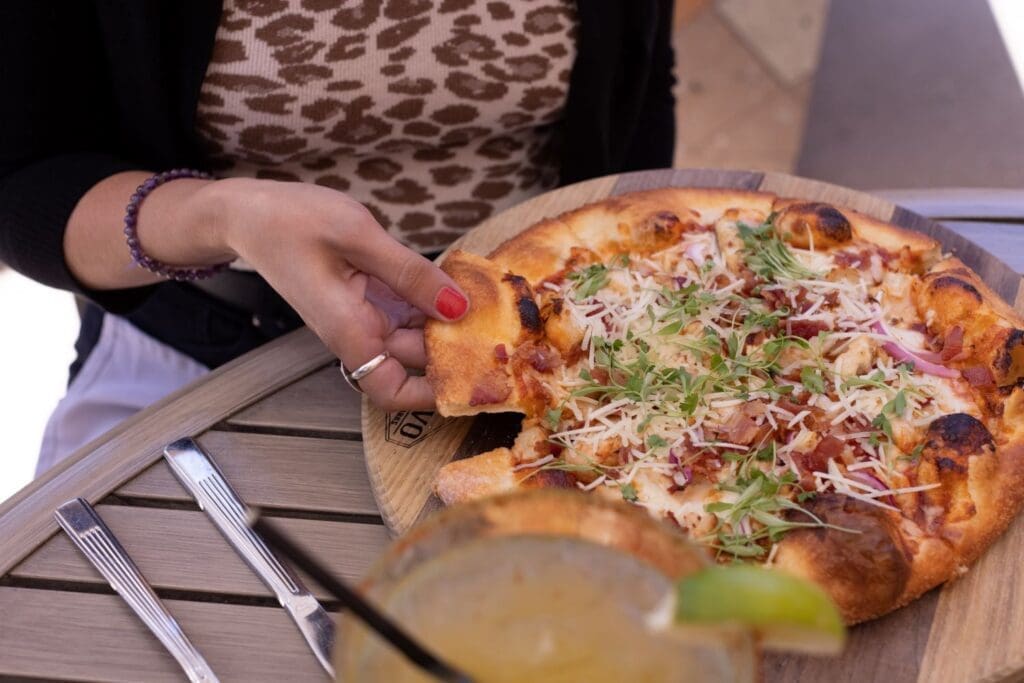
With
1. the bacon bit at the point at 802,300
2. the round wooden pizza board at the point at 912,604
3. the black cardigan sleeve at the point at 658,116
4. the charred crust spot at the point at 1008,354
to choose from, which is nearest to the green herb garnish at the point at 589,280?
the round wooden pizza board at the point at 912,604

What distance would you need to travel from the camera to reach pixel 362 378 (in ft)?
5.07

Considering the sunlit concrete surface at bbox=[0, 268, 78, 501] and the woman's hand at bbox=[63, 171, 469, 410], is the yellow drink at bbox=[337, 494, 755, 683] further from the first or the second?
the sunlit concrete surface at bbox=[0, 268, 78, 501]

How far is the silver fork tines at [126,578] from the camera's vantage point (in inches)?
52.1

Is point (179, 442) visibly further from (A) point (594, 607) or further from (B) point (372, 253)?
(A) point (594, 607)

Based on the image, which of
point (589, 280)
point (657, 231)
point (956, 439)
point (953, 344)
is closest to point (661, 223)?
point (657, 231)

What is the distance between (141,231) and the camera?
5.84 ft

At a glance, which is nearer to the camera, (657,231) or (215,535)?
(215,535)

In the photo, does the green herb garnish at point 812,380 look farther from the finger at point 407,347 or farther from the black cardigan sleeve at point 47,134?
the black cardigan sleeve at point 47,134

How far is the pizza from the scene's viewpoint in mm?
1373

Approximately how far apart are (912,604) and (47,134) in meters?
1.72

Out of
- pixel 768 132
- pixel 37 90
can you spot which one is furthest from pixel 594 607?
pixel 768 132

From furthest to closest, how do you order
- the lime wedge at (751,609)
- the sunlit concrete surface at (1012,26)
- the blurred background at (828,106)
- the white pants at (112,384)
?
the sunlit concrete surface at (1012,26) < the blurred background at (828,106) < the white pants at (112,384) < the lime wedge at (751,609)

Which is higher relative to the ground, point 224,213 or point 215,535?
point 224,213

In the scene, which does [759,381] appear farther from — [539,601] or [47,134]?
[47,134]
